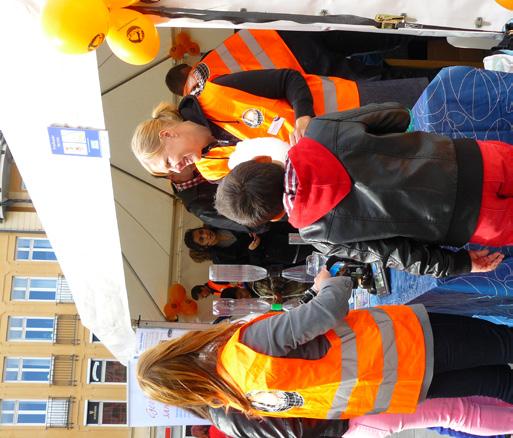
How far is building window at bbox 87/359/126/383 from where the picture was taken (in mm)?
14398

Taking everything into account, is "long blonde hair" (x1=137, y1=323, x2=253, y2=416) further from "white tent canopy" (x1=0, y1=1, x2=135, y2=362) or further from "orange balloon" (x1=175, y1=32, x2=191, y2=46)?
"orange balloon" (x1=175, y1=32, x2=191, y2=46)

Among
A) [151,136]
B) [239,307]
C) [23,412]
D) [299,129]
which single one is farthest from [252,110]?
[23,412]

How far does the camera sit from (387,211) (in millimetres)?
1726

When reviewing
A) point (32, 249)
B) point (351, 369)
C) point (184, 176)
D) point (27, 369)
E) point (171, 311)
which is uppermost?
point (184, 176)

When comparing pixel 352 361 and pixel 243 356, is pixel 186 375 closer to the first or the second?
pixel 243 356

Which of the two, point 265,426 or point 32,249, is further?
point 32,249

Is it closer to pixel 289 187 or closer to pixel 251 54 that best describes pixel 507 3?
pixel 289 187

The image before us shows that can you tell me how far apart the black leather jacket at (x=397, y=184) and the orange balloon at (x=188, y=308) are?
9.76 feet

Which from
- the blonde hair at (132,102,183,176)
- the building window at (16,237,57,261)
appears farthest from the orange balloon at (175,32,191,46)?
the building window at (16,237,57,261)

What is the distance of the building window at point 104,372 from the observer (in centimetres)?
1440

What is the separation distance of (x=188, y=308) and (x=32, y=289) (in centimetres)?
1114

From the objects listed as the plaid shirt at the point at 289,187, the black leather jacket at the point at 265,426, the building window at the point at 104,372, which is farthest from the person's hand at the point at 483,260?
the building window at the point at 104,372

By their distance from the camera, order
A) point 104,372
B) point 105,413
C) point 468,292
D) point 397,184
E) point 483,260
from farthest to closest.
→ point 104,372 < point 105,413 < point 468,292 < point 483,260 < point 397,184

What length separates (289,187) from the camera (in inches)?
67.6
